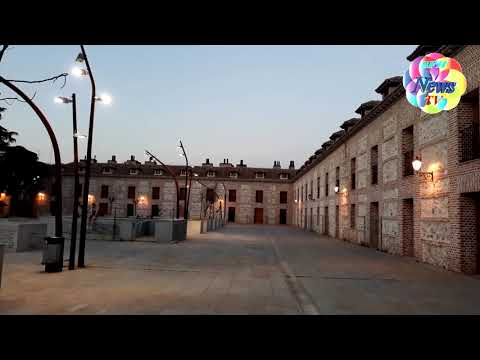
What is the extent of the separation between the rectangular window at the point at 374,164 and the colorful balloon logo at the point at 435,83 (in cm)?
838

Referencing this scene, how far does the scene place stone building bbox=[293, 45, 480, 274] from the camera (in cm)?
982

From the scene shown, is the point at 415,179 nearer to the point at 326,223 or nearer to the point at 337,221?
the point at 337,221

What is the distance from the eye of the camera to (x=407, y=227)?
13672 mm

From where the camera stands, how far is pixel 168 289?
7.01m

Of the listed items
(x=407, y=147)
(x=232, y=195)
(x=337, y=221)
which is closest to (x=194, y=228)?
(x=337, y=221)

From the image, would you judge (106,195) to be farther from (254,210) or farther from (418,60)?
(418,60)

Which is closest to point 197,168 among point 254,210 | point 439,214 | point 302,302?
point 254,210

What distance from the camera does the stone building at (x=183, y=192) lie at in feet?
166

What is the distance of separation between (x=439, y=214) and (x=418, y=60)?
481cm

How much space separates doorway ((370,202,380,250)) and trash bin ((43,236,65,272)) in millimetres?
13575

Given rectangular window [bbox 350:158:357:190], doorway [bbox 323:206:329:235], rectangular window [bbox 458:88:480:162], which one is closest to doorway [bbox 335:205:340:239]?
doorway [bbox 323:206:329:235]

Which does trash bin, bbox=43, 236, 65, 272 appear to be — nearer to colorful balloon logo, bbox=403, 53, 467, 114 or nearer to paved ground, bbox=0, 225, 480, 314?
paved ground, bbox=0, 225, 480, 314

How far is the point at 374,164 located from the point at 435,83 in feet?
28.5
